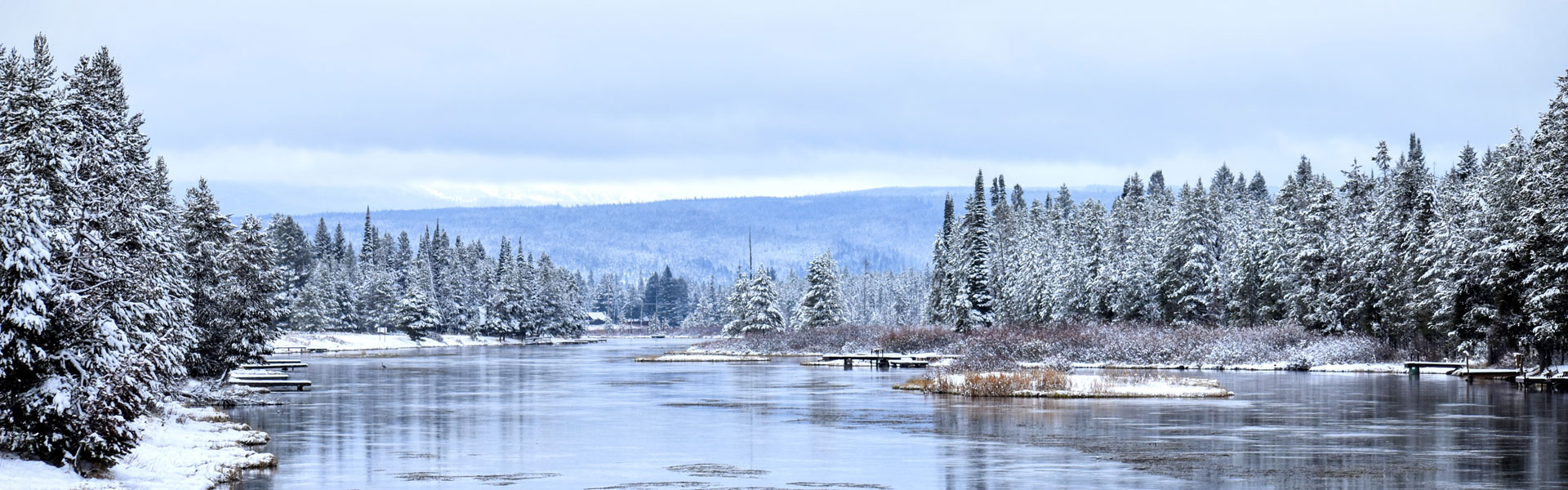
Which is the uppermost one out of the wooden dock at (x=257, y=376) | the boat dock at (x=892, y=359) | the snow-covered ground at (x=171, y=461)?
the snow-covered ground at (x=171, y=461)

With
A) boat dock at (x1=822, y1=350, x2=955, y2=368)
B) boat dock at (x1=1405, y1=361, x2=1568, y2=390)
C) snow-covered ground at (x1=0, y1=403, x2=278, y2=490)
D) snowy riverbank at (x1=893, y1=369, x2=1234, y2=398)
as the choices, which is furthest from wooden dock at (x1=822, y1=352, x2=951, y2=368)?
snow-covered ground at (x1=0, y1=403, x2=278, y2=490)

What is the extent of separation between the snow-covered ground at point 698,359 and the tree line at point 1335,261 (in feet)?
48.8

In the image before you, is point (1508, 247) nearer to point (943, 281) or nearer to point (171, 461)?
point (171, 461)

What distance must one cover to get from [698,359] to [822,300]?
71.8ft

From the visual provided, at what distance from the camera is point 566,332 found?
18275 cm

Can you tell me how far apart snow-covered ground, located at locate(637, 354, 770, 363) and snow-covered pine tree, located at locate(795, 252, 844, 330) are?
17.1 metres

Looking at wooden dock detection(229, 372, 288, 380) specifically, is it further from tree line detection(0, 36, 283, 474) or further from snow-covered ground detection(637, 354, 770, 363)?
snow-covered ground detection(637, 354, 770, 363)

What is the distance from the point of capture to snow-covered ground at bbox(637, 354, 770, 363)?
99438 mm

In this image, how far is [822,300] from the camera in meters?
121

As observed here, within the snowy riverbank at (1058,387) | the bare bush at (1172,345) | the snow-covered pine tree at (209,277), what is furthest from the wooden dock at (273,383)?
the bare bush at (1172,345)

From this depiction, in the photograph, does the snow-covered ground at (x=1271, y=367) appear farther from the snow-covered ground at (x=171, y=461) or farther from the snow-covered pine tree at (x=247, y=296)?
the snow-covered ground at (x=171, y=461)

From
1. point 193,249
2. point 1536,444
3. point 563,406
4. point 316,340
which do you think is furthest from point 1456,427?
point 316,340

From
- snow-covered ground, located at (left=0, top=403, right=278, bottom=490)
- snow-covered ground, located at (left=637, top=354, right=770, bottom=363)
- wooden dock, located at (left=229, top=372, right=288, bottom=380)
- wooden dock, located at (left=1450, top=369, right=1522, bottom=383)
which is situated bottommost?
snow-covered ground, located at (left=637, top=354, right=770, bottom=363)

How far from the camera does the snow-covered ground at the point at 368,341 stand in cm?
12438
